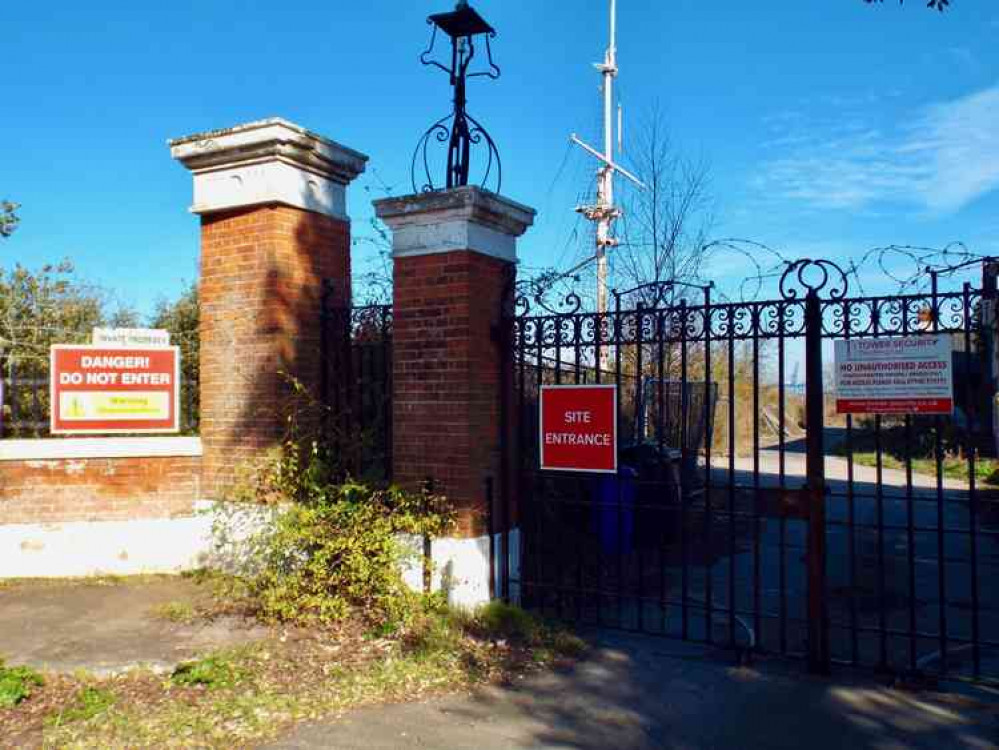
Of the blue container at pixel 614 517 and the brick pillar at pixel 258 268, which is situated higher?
the brick pillar at pixel 258 268

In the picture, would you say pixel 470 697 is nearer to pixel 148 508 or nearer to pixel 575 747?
pixel 575 747

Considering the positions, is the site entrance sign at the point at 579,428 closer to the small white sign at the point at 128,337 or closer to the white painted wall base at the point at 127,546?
the white painted wall base at the point at 127,546

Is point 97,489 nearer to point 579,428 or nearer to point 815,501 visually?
point 579,428

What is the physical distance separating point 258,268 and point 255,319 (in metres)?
0.41

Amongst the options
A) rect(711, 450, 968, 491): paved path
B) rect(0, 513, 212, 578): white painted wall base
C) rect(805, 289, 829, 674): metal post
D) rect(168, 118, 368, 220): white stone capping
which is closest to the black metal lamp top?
rect(168, 118, 368, 220): white stone capping

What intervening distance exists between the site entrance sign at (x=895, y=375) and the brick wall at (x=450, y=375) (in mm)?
2353

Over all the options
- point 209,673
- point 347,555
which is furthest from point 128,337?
point 209,673

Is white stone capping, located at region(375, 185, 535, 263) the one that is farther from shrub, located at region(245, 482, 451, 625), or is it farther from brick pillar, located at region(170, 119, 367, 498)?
shrub, located at region(245, 482, 451, 625)

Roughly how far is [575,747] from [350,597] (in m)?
2.33

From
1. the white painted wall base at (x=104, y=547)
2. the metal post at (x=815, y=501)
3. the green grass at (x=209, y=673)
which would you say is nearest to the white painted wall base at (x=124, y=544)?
the white painted wall base at (x=104, y=547)

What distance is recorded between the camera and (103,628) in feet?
17.7

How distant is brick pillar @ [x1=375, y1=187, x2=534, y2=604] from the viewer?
5.62m

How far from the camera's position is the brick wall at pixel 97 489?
21.0 feet

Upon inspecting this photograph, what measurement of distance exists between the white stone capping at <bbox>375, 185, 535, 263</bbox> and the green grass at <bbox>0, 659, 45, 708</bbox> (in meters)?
3.50
